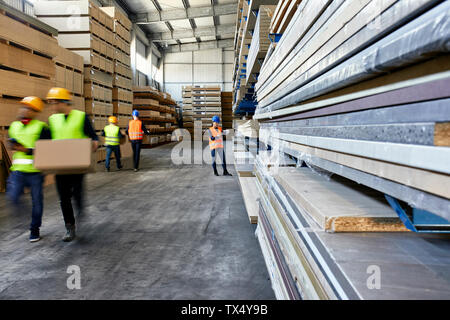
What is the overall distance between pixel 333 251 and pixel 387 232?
0.36 meters

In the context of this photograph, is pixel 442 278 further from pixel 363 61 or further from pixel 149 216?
pixel 149 216

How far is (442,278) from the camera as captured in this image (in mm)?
1009

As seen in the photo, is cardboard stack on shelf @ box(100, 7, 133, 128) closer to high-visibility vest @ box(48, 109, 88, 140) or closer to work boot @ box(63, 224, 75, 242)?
high-visibility vest @ box(48, 109, 88, 140)

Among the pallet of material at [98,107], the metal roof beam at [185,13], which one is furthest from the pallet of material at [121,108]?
the metal roof beam at [185,13]

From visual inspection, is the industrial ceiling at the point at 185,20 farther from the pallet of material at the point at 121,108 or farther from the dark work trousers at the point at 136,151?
the dark work trousers at the point at 136,151

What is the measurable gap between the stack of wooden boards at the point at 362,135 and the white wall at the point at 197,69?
21.6 m

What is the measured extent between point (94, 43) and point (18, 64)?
3.54m

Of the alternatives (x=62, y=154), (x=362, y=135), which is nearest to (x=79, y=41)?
(x=62, y=154)

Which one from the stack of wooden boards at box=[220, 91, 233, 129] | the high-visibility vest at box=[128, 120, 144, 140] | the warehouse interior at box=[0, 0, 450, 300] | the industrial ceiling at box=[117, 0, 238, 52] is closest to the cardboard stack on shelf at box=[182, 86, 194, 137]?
the stack of wooden boards at box=[220, 91, 233, 129]

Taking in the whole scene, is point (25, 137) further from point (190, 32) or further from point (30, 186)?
point (190, 32)

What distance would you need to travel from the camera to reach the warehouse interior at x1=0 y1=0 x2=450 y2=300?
0.89 metres

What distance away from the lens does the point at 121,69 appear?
35.3ft

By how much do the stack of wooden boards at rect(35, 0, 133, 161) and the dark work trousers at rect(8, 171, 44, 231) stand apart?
467 cm
